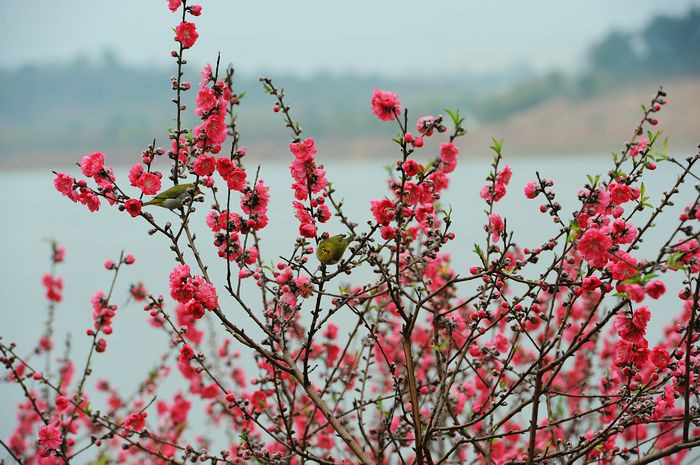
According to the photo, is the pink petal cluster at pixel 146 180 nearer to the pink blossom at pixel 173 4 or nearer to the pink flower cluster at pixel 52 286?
the pink blossom at pixel 173 4


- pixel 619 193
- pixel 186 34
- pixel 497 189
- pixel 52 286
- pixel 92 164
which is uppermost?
pixel 52 286

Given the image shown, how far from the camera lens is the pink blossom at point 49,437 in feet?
3.62

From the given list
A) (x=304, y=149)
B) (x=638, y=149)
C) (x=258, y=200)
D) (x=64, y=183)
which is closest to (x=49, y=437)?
(x=64, y=183)

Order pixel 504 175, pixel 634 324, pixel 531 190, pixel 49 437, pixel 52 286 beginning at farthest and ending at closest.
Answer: pixel 52 286 < pixel 49 437 < pixel 504 175 < pixel 531 190 < pixel 634 324

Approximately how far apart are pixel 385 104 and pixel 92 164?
404 mm

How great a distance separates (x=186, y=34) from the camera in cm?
92

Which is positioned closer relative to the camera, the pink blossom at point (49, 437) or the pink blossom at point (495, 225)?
the pink blossom at point (495, 225)

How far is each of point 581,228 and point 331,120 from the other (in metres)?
1.99

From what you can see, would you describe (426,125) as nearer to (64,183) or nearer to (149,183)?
(149,183)

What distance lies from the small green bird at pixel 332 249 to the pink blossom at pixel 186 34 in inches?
13.9

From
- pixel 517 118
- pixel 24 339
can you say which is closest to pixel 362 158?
pixel 517 118

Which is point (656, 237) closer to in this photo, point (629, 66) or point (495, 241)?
point (629, 66)

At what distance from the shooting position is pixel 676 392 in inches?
34.6

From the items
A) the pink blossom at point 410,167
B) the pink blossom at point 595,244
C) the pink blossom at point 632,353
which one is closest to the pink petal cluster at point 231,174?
the pink blossom at point 410,167
